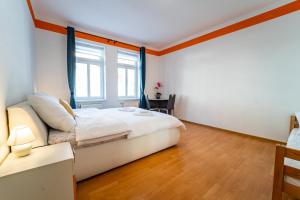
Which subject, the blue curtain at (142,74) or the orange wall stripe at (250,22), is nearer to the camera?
the orange wall stripe at (250,22)

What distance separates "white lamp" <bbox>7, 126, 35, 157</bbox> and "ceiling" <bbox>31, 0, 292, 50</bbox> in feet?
8.68

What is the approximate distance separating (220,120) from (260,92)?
1.14m

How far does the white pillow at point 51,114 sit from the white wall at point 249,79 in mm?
3571

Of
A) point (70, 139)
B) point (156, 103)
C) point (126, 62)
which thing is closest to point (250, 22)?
point (156, 103)

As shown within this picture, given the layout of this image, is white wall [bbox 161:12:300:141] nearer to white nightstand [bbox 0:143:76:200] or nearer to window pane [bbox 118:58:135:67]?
window pane [bbox 118:58:135:67]

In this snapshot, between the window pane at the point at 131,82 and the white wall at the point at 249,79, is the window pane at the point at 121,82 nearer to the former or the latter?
the window pane at the point at 131,82

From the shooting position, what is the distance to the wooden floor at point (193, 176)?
1435 mm

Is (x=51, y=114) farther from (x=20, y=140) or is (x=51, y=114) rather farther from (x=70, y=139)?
(x=20, y=140)

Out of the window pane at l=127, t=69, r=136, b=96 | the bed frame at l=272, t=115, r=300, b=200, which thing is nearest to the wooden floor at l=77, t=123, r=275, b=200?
the bed frame at l=272, t=115, r=300, b=200

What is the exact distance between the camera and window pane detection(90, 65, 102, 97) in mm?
3994

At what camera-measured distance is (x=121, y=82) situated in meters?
4.62

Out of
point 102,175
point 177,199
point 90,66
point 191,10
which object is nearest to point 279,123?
point 177,199

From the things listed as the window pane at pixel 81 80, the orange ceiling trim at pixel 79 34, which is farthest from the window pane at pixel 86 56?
the orange ceiling trim at pixel 79 34

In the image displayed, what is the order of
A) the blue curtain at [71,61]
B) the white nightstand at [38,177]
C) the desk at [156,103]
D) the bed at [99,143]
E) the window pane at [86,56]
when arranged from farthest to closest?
the desk at [156,103] < the window pane at [86,56] < the blue curtain at [71,61] < the bed at [99,143] < the white nightstand at [38,177]
